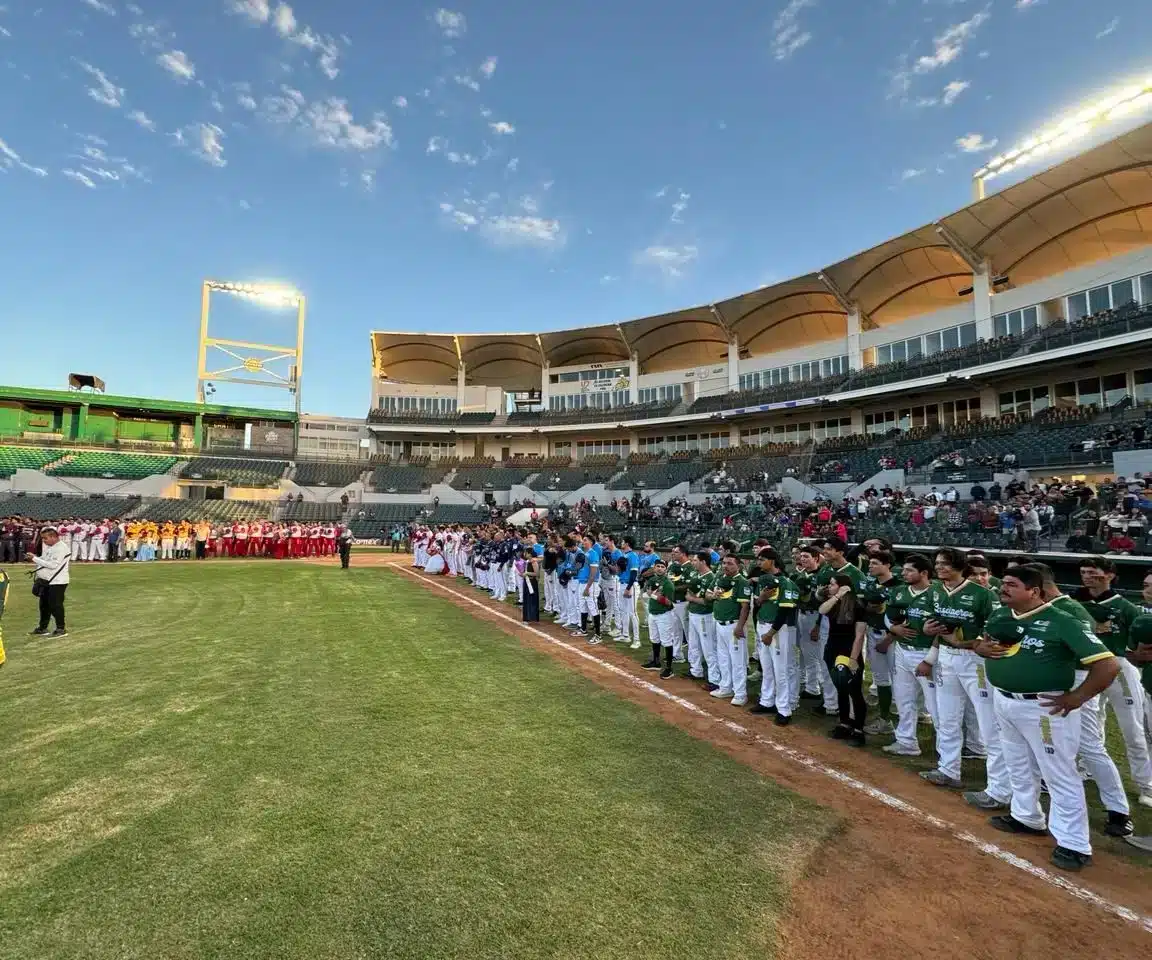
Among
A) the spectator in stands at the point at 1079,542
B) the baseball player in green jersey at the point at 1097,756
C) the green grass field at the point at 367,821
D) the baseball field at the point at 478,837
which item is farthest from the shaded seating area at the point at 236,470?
the baseball player in green jersey at the point at 1097,756

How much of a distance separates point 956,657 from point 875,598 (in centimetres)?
106

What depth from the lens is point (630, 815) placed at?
4250 millimetres

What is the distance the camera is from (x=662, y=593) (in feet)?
29.3

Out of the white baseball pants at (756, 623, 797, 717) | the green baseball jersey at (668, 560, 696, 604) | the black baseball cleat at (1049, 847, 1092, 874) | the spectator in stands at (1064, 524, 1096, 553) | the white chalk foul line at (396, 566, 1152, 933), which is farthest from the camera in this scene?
the spectator in stands at (1064, 524, 1096, 553)

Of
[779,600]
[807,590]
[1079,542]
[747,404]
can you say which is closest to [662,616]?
[807,590]

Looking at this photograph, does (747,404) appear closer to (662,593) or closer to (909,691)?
(662,593)

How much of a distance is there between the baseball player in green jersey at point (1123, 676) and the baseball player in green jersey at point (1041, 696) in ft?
4.47

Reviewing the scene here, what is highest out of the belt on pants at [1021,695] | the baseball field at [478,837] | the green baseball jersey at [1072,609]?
the green baseball jersey at [1072,609]

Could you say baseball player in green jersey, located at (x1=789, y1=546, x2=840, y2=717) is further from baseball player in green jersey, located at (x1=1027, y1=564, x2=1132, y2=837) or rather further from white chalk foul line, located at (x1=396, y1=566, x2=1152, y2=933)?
baseball player in green jersey, located at (x1=1027, y1=564, x2=1132, y2=837)

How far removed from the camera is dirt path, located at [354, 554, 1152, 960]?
309 cm

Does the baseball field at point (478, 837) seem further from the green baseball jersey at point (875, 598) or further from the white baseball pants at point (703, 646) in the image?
the green baseball jersey at point (875, 598)

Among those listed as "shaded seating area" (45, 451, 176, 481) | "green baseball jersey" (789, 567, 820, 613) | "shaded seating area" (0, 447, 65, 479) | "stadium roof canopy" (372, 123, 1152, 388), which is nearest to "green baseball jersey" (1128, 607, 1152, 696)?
"green baseball jersey" (789, 567, 820, 613)

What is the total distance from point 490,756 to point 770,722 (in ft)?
11.0

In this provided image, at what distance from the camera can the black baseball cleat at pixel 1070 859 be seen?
12.6 ft
